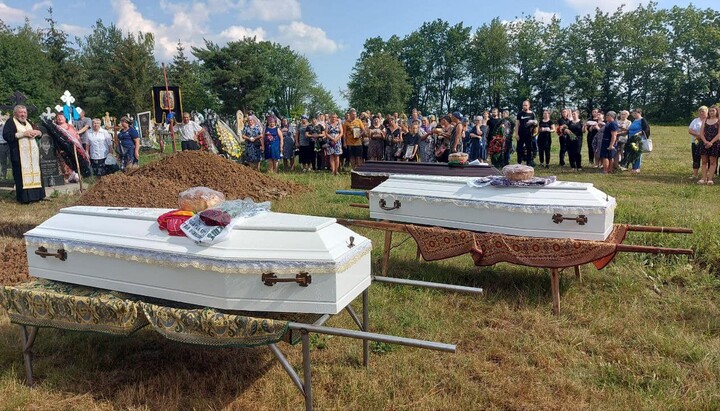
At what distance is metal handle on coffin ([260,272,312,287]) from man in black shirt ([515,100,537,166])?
10.6 meters

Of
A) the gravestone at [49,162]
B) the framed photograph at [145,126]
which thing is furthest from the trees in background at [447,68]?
the gravestone at [49,162]

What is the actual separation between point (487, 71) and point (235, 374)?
55.7 metres

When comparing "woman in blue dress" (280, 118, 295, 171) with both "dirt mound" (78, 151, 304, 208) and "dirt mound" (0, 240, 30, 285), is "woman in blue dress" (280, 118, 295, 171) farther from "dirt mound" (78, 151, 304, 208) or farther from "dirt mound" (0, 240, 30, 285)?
"dirt mound" (0, 240, 30, 285)

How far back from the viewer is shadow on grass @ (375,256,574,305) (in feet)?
14.2

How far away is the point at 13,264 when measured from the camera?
16.8 feet

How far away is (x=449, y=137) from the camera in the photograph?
441 inches

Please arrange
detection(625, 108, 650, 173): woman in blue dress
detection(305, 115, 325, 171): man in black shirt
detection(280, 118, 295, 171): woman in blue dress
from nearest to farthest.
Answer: detection(625, 108, 650, 173): woman in blue dress, detection(305, 115, 325, 171): man in black shirt, detection(280, 118, 295, 171): woman in blue dress

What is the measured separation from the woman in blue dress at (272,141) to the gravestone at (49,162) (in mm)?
4755

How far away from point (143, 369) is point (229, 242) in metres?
1.28

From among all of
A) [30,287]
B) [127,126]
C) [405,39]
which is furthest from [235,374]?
[405,39]

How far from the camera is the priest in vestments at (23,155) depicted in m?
8.61

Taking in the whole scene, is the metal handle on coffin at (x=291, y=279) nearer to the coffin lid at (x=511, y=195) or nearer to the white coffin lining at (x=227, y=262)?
the white coffin lining at (x=227, y=262)

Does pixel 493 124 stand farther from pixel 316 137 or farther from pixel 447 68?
pixel 447 68

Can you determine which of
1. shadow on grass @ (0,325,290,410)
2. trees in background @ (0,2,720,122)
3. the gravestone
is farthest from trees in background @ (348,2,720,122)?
shadow on grass @ (0,325,290,410)
